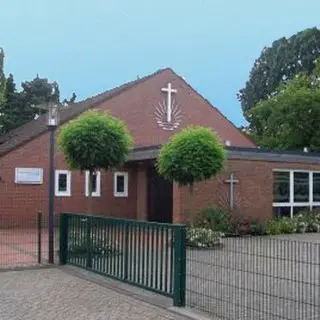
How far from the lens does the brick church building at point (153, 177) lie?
22.8m

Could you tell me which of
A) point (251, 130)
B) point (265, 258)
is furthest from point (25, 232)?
point (251, 130)

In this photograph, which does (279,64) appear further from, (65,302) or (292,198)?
(65,302)

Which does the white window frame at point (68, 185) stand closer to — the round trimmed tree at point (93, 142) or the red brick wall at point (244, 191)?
the red brick wall at point (244, 191)

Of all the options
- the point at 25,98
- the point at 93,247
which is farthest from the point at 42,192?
the point at 25,98

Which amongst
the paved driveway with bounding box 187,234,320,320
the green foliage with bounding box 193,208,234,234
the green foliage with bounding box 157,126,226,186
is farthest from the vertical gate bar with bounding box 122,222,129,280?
the green foliage with bounding box 193,208,234,234

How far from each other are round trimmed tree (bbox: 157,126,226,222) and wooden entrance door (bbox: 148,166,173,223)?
6804 millimetres

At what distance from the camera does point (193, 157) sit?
17.6 meters

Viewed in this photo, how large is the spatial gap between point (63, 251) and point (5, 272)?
1471mm

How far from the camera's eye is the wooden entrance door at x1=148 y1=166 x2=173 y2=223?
25.2 meters

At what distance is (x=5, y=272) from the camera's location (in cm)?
1217

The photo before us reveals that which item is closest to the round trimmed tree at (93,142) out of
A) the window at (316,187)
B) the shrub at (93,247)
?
the shrub at (93,247)

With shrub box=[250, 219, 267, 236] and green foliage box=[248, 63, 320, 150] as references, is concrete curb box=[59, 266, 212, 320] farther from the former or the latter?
green foliage box=[248, 63, 320, 150]

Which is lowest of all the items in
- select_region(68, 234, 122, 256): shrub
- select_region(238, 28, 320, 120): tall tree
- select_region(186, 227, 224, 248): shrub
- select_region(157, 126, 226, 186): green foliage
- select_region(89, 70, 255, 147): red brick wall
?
select_region(186, 227, 224, 248): shrub

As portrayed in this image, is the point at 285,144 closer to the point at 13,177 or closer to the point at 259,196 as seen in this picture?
the point at 259,196
